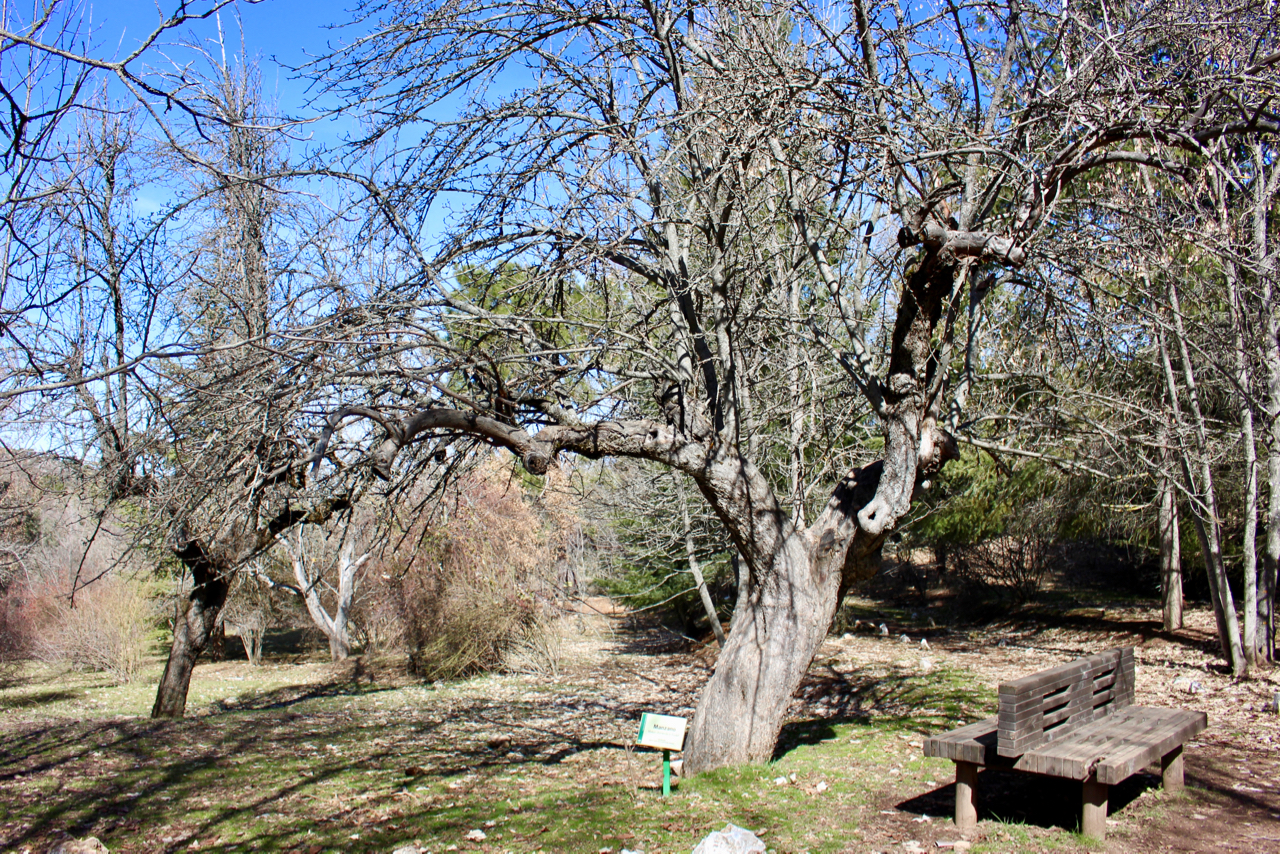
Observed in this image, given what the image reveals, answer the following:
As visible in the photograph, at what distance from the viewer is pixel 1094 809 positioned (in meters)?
4.58

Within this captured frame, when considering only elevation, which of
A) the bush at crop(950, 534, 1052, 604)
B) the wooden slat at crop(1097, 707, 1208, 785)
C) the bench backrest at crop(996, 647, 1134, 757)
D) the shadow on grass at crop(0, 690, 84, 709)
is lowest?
the shadow on grass at crop(0, 690, 84, 709)

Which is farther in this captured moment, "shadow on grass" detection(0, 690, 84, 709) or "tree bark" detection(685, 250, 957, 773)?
"shadow on grass" detection(0, 690, 84, 709)

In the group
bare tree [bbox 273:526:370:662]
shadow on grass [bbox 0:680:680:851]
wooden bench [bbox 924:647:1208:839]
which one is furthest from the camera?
bare tree [bbox 273:526:370:662]

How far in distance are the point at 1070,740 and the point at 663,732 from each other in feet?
8.37

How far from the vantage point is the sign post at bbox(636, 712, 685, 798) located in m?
5.66

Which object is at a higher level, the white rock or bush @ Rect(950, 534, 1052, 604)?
bush @ Rect(950, 534, 1052, 604)

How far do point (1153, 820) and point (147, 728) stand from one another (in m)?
8.41

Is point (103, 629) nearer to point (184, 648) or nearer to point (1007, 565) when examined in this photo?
point (184, 648)

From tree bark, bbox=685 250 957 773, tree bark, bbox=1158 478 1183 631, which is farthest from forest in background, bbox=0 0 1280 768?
tree bark, bbox=1158 478 1183 631

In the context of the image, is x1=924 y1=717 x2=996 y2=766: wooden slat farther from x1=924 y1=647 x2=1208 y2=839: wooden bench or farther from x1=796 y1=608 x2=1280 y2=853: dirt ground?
x1=796 y1=608 x2=1280 y2=853: dirt ground

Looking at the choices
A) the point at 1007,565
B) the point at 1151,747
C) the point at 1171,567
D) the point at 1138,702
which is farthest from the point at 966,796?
the point at 1007,565

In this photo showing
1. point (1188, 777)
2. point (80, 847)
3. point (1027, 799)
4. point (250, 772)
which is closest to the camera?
point (80, 847)

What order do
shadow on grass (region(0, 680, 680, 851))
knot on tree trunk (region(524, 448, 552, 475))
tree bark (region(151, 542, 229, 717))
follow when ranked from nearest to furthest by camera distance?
1. shadow on grass (region(0, 680, 680, 851))
2. knot on tree trunk (region(524, 448, 552, 475))
3. tree bark (region(151, 542, 229, 717))

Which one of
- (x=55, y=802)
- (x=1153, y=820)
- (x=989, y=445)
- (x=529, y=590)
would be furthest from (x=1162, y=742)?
(x=529, y=590)
